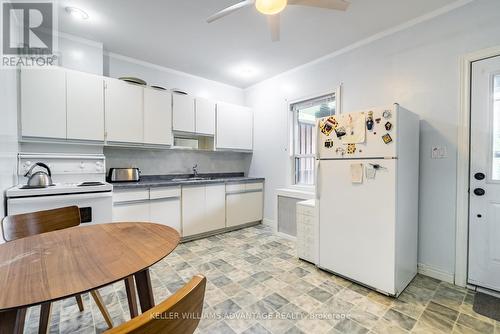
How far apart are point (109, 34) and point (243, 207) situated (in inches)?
119

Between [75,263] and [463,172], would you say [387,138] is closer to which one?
[463,172]

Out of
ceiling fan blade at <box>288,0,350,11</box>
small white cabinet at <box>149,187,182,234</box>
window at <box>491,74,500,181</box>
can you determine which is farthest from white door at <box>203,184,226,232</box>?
window at <box>491,74,500,181</box>

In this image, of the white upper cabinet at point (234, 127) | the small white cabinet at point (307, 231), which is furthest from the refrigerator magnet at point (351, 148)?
the white upper cabinet at point (234, 127)

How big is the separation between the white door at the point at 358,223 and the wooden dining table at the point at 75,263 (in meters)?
1.65

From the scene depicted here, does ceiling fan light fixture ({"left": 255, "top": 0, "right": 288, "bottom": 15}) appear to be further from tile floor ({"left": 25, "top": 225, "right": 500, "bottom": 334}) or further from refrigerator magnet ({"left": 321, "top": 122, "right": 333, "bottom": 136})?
tile floor ({"left": 25, "top": 225, "right": 500, "bottom": 334})

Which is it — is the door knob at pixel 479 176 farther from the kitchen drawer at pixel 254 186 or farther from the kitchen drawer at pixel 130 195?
the kitchen drawer at pixel 130 195

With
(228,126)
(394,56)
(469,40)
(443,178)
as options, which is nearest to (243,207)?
(228,126)

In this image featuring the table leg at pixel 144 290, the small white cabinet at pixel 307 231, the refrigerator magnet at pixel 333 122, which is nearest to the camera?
the table leg at pixel 144 290

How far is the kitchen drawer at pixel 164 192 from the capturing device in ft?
9.76

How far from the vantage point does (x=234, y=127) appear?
4039 millimetres

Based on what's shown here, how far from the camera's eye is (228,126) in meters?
3.96

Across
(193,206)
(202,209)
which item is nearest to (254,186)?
(202,209)

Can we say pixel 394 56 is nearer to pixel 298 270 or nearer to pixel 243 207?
pixel 298 270

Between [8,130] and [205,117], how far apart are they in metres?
2.26
